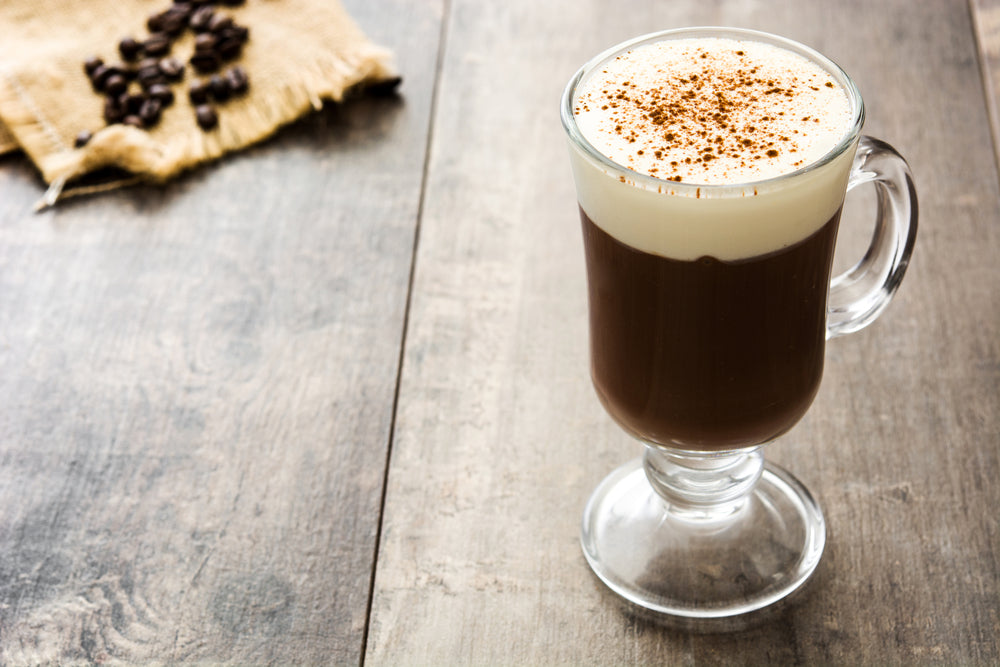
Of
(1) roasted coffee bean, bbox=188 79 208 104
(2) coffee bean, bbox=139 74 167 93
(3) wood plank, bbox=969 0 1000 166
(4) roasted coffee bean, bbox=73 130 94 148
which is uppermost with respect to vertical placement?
(2) coffee bean, bbox=139 74 167 93

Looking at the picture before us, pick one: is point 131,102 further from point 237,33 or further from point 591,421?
point 591,421

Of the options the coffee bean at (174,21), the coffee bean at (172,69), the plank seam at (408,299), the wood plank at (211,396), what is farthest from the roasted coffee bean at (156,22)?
the plank seam at (408,299)

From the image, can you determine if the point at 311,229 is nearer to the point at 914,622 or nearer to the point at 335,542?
the point at 335,542

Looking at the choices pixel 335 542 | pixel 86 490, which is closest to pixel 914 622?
pixel 335 542

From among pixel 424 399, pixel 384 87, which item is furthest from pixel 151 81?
pixel 424 399

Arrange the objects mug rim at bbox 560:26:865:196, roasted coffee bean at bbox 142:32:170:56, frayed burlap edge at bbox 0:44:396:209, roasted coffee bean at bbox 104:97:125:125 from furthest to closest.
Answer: roasted coffee bean at bbox 142:32:170:56 < roasted coffee bean at bbox 104:97:125:125 < frayed burlap edge at bbox 0:44:396:209 < mug rim at bbox 560:26:865:196

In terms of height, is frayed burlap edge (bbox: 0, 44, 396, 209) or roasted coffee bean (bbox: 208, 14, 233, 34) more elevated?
roasted coffee bean (bbox: 208, 14, 233, 34)

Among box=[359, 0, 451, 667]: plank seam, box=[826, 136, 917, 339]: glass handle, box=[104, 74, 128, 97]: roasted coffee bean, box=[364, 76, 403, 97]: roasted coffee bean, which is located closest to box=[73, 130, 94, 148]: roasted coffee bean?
box=[104, 74, 128, 97]: roasted coffee bean

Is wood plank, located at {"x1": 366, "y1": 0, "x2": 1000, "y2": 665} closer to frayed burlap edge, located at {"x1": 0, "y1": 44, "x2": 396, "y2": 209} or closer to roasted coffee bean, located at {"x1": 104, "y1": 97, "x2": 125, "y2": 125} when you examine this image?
frayed burlap edge, located at {"x1": 0, "y1": 44, "x2": 396, "y2": 209}
